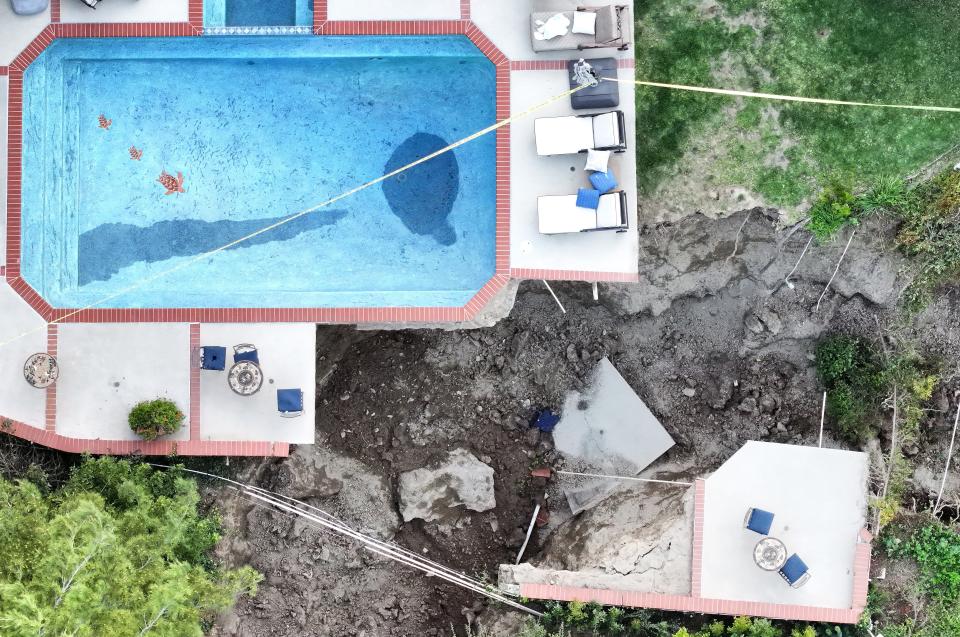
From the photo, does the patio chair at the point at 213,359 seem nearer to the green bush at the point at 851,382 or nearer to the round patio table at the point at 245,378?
the round patio table at the point at 245,378

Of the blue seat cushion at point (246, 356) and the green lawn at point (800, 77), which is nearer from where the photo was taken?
the blue seat cushion at point (246, 356)

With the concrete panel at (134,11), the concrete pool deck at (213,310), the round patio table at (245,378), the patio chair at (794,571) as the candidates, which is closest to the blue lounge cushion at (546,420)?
the concrete pool deck at (213,310)

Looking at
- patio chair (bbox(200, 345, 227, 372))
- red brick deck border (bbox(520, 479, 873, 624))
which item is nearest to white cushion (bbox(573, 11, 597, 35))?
red brick deck border (bbox(520, 479, 873, 624))

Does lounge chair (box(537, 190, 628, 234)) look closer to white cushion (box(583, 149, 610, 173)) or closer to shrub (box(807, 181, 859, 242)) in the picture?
white cushion (box(583, 149, 610, 173))

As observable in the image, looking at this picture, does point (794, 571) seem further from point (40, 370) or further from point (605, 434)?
point (40, 370)

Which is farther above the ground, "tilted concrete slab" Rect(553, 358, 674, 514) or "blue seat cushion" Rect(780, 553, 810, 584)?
"tilted concrete slab" Rect(553, 358, 674, 514)

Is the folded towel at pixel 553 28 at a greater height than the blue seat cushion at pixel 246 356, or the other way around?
the folded towel at pixel 553 28
